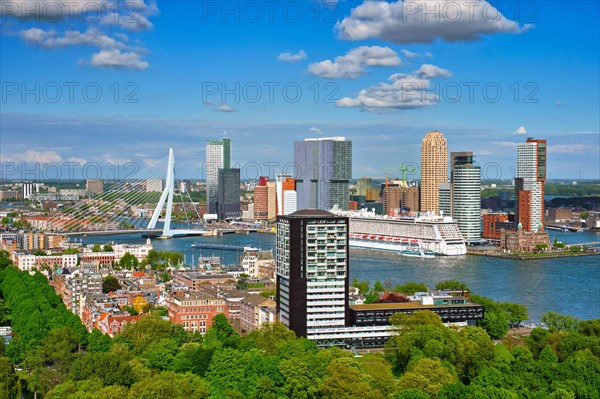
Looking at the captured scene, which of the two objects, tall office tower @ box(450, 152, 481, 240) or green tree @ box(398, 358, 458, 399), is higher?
tall office tower @ box(450, 152, 481, 240)

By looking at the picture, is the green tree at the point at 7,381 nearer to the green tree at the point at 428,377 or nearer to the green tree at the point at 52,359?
the green tree at the point at 52,359

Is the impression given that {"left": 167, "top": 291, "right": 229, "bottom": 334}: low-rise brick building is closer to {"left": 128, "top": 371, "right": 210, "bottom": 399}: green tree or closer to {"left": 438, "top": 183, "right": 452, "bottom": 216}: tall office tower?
{"left": 128, "top": 371, "right": 210, "bottom": 399}: green tree

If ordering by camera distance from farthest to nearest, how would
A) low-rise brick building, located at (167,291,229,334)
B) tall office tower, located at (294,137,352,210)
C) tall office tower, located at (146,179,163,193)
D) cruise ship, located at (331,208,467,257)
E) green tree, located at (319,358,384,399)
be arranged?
tall office tower, located at (294,137,352,210) → tall office tower, located at (146,179,163,193) → cruise ship, located at (331,208,467,257) → low-rise brick building, located at (167,291,229,334) → green tree, located at (319,358,384,399)

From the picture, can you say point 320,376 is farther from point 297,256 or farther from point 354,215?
point 354,215

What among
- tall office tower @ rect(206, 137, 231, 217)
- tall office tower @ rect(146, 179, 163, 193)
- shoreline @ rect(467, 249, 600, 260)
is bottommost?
shoreline @ rect(467, 249, 600, 260)

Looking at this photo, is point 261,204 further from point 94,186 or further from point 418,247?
point 418,247

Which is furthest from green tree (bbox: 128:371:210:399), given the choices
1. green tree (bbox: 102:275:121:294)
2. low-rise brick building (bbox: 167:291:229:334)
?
green tree (bbox: 102:275:121:294)

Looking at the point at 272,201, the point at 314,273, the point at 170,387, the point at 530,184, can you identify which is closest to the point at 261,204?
the point at 272,201

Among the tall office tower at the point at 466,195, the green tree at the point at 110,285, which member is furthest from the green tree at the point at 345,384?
the tall office tower at the point at 466,195
